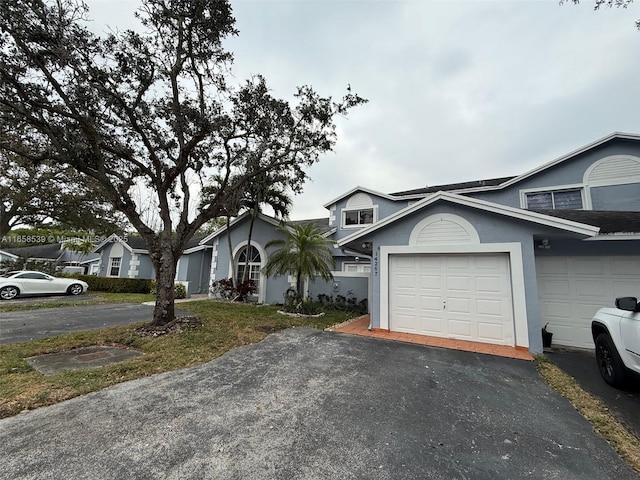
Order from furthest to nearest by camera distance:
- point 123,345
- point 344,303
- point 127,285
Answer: point 127,285
point 344,303
point 123,345

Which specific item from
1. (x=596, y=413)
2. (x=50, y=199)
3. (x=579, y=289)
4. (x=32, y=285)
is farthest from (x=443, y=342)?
(x=50, y=199)

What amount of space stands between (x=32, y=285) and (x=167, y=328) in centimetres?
1390

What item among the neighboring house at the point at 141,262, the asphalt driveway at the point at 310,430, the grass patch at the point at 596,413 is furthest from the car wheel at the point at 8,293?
the grass patch at the point at 596,413

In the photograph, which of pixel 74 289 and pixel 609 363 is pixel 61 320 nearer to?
pixel 74 289

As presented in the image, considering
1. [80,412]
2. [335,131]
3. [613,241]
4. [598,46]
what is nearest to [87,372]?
[80,412]

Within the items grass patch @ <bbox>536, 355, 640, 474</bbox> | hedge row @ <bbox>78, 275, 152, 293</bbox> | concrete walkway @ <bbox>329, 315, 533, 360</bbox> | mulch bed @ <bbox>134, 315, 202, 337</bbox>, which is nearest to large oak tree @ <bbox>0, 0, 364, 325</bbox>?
mulch bed @ <bbox>134, 315, 202, 337</bbox>

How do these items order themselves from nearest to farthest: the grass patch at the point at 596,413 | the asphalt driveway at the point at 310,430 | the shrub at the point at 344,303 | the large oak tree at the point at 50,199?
the asphalt driveway at the point at 310,430 < the grass patch at the point at 596,413 < the shrub at the point at 344,303 < the large oak tree at the point at 50,199

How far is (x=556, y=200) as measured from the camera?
1073 cm

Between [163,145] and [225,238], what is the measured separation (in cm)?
746

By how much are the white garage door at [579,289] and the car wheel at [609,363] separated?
237cm

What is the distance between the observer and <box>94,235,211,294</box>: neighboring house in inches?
717

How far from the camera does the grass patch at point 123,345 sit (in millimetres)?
3803

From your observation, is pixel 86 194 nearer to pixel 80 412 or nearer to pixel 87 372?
pixel 87 372

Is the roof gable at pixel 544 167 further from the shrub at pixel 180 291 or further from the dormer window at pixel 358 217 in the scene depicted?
the shrub at pixel 180 291
